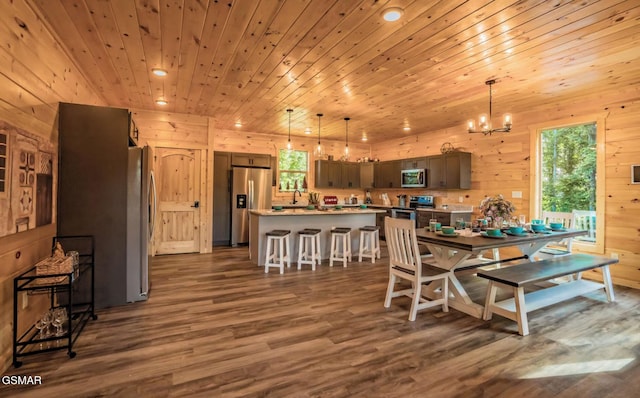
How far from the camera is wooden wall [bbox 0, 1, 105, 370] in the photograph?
81.0 inches

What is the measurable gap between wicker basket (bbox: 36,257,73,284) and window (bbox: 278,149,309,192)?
18.0 feet

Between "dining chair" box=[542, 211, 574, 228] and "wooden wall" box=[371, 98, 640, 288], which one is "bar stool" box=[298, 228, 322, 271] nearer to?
"wooden wall" box=[371, 98, 640, 288]

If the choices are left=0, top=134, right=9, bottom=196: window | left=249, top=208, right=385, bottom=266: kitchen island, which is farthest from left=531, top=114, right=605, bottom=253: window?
left=0, top=134, right=9, bottom=196: window

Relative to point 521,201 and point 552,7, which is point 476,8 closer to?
point 552,7

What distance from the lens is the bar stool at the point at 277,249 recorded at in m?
4.59

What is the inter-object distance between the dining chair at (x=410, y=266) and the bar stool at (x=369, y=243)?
6.40 feet

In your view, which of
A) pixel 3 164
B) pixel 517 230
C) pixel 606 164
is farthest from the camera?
pixel 606 164

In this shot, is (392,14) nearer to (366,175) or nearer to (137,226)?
(137,226)

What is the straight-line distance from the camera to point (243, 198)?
670cm

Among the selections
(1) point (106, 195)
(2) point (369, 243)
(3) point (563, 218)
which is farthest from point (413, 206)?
(1) point (106, 195)

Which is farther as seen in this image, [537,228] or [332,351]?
[537,228]

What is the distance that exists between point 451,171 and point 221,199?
4768 mm

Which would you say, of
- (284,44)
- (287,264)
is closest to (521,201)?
(287,264)

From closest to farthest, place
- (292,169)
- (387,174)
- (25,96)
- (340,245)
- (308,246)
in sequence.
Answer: (25,96) → (308,246) → (340,245) → (387,174) → (292,169)
